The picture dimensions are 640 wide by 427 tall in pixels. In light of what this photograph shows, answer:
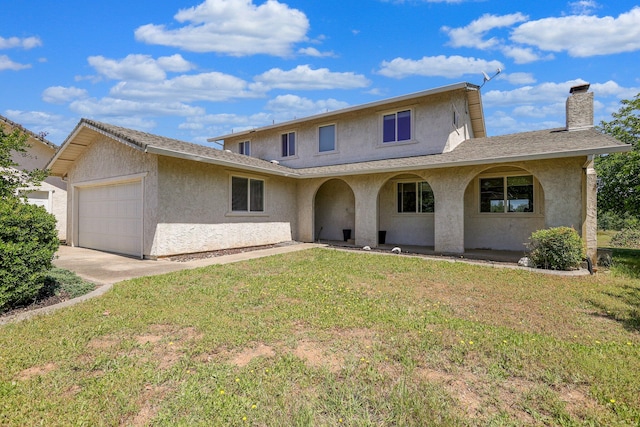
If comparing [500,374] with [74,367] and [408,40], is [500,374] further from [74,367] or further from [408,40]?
[408,40]

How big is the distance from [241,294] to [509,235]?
10980 millimetres

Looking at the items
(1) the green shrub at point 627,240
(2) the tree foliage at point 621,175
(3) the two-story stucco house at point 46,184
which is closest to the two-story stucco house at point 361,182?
(3) the two-story stucco house at point 46,184

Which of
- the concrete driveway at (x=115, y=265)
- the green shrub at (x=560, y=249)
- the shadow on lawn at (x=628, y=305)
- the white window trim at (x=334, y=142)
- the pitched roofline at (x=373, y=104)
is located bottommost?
the shadow on lawn at (x=628, y=305)

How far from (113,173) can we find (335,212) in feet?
33.1

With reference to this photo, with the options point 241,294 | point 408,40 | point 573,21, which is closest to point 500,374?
point 241,294

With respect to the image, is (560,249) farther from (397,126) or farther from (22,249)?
(22,249)

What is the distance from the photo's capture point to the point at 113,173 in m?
11.9

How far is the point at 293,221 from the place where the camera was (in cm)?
1545

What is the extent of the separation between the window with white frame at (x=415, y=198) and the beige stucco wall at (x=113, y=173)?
10.3 m

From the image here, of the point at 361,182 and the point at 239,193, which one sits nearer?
the point at 239,193

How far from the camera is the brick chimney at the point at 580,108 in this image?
38.1 feet

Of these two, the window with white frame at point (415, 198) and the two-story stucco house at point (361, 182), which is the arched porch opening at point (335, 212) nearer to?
the two-story stucco house at point (361, 182)

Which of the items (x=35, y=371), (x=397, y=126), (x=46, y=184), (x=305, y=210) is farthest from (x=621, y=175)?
(x=46, y=184)

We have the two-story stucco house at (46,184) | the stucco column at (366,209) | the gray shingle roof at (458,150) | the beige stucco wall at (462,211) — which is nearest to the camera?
the gray shingle roof at (458,150)
